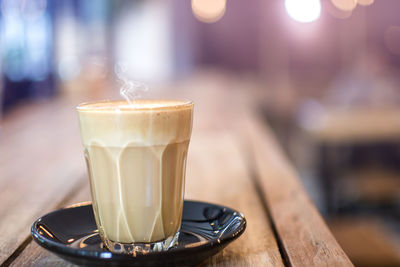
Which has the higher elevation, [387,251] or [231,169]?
[231,169]

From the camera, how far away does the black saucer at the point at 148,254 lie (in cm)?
48

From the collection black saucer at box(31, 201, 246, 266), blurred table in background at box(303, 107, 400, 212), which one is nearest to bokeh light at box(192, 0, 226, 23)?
blurred table in background at box(303, 107, 400, 212)

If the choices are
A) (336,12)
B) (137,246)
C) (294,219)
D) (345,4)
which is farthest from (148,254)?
(336,12)

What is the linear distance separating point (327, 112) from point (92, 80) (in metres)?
1.63

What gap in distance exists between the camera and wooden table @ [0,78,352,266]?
59 cm

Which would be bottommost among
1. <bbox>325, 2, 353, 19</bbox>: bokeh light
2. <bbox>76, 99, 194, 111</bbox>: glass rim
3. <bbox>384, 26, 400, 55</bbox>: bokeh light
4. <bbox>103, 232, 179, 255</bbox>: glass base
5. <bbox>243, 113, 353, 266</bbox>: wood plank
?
<bbox>384, 26, 400, 55</bbox>: bokeh light

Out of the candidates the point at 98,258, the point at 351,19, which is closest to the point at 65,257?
the point at 98,258

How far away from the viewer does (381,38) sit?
6.18 m

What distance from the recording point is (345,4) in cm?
567

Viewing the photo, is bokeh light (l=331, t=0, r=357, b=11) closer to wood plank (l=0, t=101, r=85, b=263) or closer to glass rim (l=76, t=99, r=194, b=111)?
wood plank (l=0, t=101, r=85, b=263)

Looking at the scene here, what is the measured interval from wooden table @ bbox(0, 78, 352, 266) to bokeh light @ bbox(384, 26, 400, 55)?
4796mm

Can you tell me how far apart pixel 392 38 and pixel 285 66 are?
4.47ft

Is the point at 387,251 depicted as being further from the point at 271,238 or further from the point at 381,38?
the point at 381,38

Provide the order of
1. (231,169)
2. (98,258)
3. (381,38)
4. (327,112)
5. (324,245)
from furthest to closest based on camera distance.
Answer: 1. (381,38)
2. (327,112)
3. (231,169)
4. (324,245)
5. (98,258)
